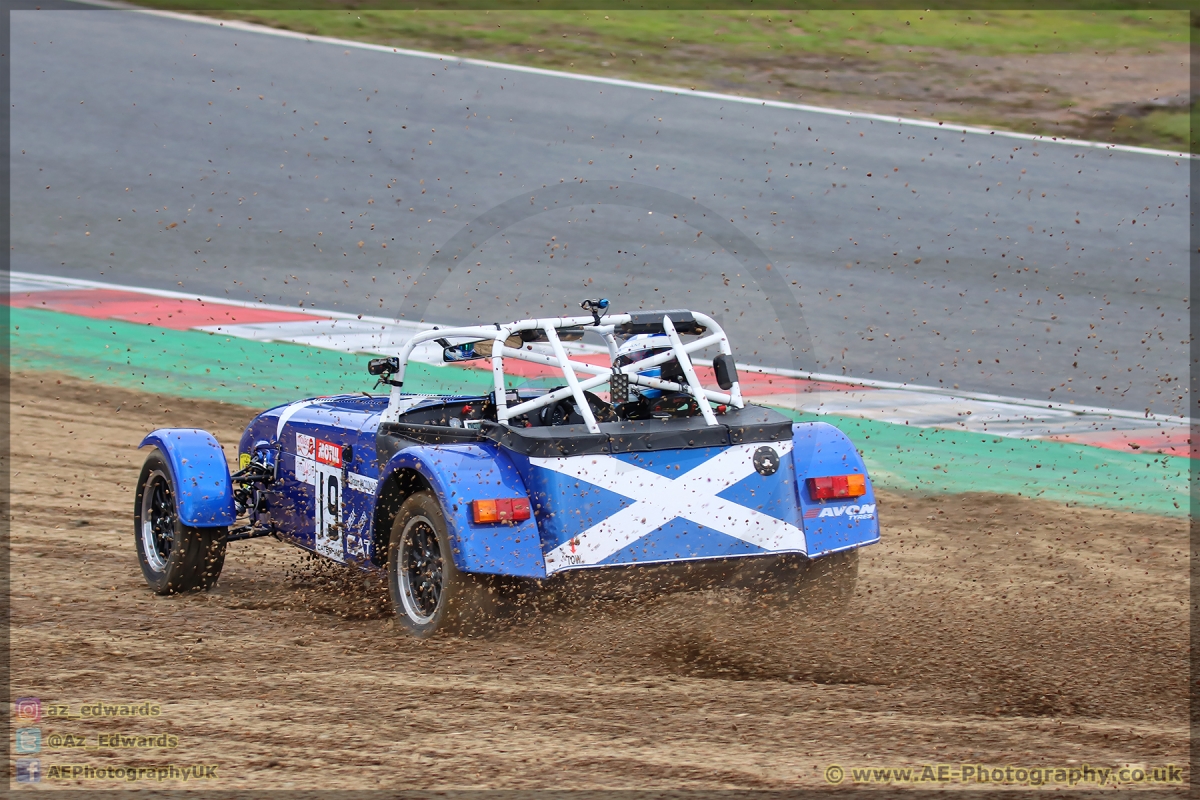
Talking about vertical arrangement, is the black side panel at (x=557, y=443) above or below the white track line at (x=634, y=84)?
below

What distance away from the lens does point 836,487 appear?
6.25 m

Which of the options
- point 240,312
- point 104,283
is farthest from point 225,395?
point 104,283

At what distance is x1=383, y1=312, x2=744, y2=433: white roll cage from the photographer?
6160 millimetres

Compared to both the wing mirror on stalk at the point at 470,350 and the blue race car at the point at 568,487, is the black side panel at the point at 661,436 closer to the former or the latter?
the blue race car at the point at 568,487

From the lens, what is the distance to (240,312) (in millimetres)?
12977

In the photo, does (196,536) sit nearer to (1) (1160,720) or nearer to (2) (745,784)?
(2) (745,784)

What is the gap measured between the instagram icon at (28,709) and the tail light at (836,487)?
319 centimetres

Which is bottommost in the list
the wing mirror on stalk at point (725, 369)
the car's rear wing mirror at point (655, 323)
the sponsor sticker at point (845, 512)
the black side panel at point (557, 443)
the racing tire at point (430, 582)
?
the racing tire at point (430, 582)

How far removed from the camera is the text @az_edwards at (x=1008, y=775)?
15.3 ft

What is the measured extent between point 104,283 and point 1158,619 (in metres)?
10.2

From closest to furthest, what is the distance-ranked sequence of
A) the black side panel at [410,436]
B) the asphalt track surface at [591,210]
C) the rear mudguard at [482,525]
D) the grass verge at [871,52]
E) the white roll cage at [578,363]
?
the rear mudguard at [482,525], the white roll cage at [578,363], the black side panel at [410,436], the asphalt track surface at [591,210], the grass verge at [871,52]

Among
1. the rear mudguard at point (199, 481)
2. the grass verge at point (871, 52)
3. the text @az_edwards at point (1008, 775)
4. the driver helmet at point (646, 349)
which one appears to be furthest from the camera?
the grass verge at point (871, 52)

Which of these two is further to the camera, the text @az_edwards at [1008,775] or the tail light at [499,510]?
the tail light at [499,510]

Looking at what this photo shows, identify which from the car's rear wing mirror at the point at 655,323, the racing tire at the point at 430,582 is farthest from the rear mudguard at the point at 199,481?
the car's rear wing mirror at the point at 655,323
